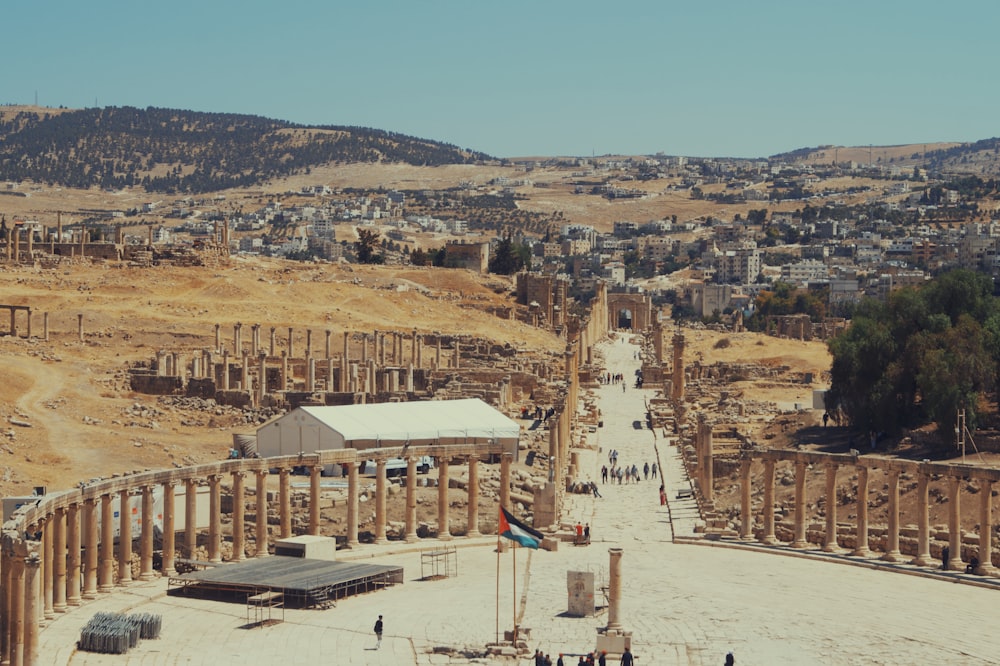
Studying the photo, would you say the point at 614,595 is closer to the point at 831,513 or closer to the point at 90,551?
the point at 90,551

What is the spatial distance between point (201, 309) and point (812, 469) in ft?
163

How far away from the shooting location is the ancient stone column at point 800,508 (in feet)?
161

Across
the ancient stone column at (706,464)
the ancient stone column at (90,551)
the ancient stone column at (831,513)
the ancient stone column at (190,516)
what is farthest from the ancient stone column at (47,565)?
the ancient stone column at (706,464)

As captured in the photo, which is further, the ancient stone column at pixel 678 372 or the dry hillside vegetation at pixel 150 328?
the ancient stone column at pixel 678 372

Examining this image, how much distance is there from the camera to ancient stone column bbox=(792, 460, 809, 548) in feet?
161

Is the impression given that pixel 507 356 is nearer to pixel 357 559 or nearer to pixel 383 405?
pixel 383 405

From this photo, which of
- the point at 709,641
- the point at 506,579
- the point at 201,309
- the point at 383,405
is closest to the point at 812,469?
the point at 383,405

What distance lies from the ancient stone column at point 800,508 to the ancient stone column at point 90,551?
19856 mm

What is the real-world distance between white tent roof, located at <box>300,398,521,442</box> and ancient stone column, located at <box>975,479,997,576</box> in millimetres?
19259

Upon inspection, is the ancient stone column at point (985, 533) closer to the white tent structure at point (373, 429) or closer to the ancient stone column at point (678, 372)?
the white tent structure at point (373, 429)

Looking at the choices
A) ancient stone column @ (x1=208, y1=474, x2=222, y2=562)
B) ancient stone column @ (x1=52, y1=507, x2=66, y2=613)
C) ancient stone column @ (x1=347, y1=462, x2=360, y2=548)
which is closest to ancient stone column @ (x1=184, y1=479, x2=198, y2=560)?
ancient stone column @ (x1=208, y1=474, x2=222, y2=562)

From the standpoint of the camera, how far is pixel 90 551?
133 feet

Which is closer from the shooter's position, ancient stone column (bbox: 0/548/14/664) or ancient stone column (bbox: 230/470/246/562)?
ancient stone column (bbox: 0/548/14/664)

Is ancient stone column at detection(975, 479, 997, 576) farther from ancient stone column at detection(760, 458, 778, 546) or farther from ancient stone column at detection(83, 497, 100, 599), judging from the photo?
ancient stone column at detection(83, 497, 100, 599)
